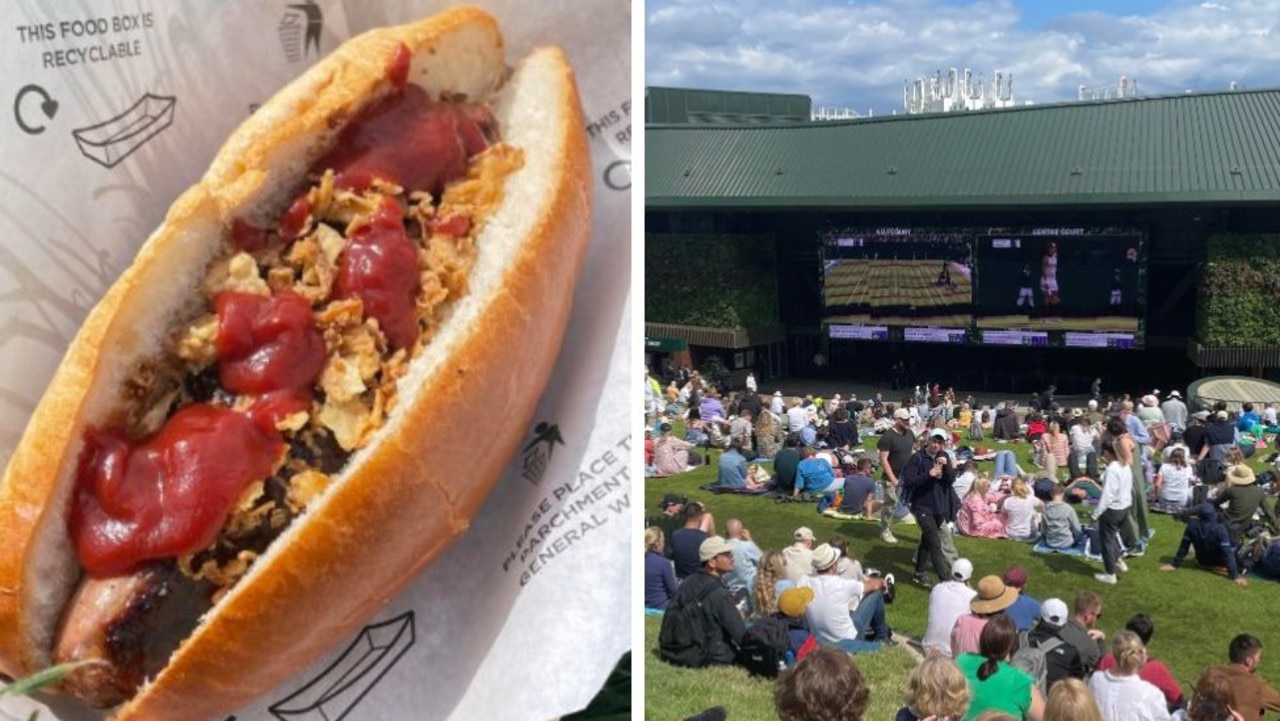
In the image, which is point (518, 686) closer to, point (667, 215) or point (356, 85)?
point (356, 85)

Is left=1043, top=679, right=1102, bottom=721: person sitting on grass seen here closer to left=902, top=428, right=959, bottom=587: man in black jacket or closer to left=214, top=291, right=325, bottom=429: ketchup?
left=214, top=291, right=325, bottom=429: ketchup

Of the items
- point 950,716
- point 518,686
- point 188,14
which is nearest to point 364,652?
point 518,686

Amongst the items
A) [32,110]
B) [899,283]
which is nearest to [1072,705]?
[32,110]

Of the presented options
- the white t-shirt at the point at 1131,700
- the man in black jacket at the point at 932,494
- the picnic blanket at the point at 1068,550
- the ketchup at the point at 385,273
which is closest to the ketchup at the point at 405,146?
the ketchup at the point at 385,273

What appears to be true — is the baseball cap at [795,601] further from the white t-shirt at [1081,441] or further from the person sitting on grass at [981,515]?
the white t-shirt at [1081,441]

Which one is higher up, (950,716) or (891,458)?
(950,716)

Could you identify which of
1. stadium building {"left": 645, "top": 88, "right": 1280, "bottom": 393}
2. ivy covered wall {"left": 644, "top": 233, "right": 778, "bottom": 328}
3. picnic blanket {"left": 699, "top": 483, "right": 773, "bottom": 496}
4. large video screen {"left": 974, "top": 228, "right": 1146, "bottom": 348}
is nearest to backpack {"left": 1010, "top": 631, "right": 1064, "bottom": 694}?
picnic blanket {"left": 699, "top": 483, "right": 773, "bottom": 496}
